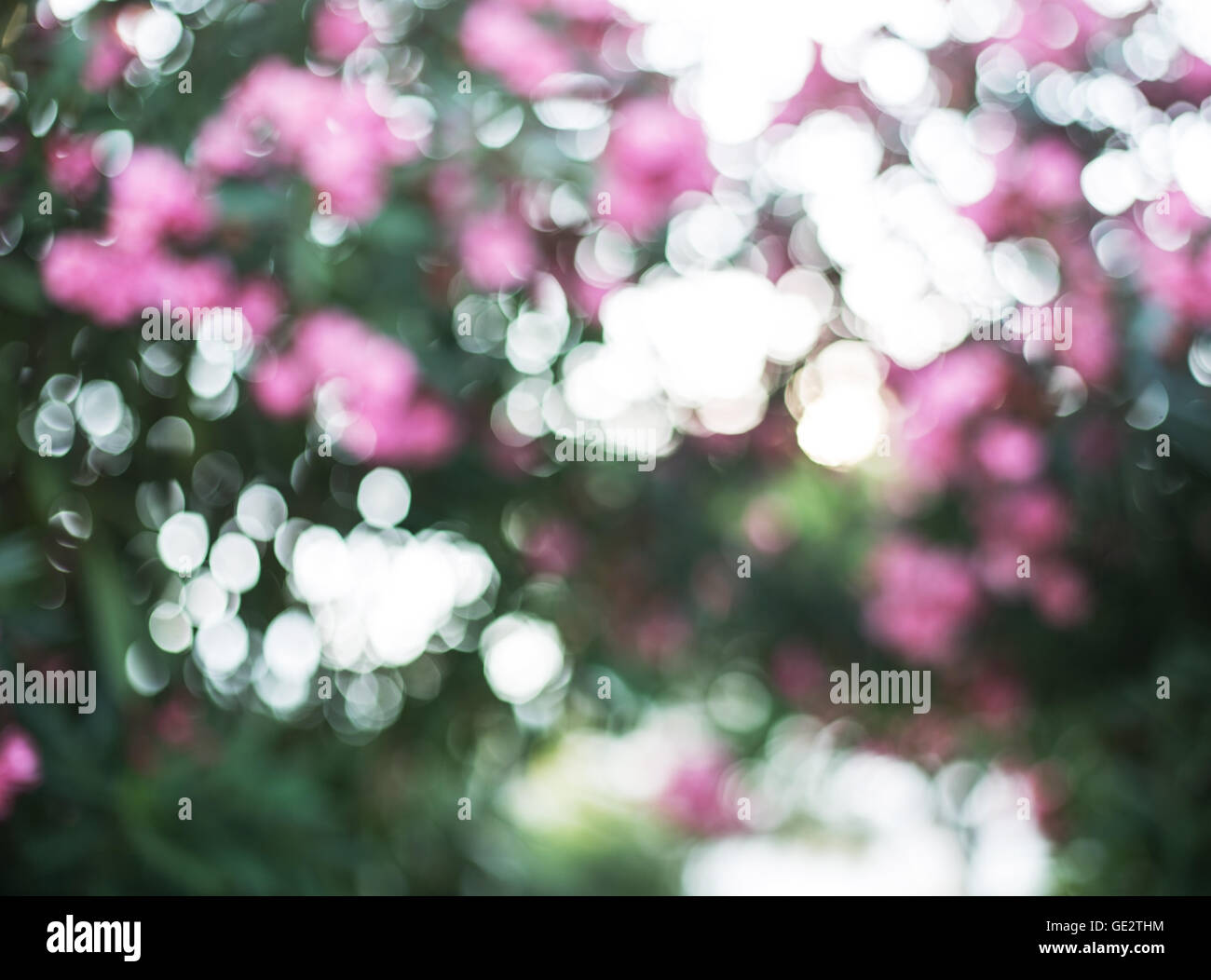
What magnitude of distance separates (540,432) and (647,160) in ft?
0.98

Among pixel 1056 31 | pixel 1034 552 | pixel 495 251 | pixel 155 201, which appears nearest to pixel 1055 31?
pixel 1056 31

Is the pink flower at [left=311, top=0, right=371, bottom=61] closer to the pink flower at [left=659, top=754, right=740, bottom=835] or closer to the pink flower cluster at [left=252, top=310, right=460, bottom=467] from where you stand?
the pink flower cluster at [left=252, top=310, right=460, bottom=467]

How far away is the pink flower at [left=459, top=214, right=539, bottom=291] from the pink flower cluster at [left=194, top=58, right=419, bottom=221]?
0.09 metres

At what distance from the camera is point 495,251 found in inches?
39.2

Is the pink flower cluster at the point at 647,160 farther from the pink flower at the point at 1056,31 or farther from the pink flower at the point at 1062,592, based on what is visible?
the pink flower at the point at 1062,592

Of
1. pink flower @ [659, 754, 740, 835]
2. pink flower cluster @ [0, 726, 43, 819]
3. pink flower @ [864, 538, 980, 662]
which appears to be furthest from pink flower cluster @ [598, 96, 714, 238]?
pink flower @ [659, 754, 740, 835]

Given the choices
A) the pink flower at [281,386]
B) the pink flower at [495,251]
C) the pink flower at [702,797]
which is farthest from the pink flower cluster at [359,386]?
the pink flower at [702,797]

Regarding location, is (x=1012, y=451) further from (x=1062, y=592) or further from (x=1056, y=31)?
(x=1056, y=31)

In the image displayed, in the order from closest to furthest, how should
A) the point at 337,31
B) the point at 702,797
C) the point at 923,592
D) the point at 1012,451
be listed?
the point at 337,31, the point at 1012,451, the point at 923,592, the point at 702,797

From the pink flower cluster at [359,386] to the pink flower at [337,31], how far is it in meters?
0.26

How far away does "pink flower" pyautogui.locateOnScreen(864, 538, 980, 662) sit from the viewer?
122 cm

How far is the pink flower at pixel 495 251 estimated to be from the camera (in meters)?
0.98
